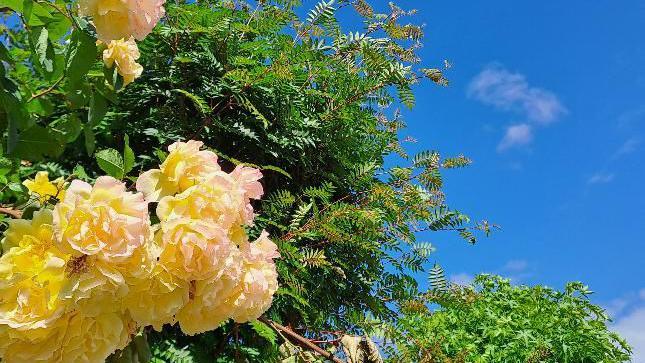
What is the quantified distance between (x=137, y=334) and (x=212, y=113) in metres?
1.54

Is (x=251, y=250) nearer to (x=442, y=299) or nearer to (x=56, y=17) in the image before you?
(x=56, y=17)

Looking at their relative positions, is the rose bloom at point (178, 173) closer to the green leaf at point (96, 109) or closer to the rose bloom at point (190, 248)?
the rose bloom at point (190, 248)

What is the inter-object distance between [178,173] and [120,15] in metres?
0.28

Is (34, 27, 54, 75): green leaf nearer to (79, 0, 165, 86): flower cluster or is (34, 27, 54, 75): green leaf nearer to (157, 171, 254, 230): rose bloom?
(79, 0, 165, 86): flower cluster

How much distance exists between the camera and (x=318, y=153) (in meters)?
2.74

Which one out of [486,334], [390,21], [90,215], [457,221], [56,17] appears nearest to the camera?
[90,215]

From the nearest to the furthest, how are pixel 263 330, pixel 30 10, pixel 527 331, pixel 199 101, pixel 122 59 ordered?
pixel 30 10, pixel 122 59, pixel 263 330, pixel 199 101, pixel 527 331

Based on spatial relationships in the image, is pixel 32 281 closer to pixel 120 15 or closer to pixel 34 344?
pixel 34 344

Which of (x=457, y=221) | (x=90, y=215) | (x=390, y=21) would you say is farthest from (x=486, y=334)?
(x=90, y=215)

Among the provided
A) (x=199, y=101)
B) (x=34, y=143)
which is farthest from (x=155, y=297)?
(x=199, y=101)

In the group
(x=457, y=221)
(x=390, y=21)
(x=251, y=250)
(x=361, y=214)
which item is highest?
(x=390, y=21)

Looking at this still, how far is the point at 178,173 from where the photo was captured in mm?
918

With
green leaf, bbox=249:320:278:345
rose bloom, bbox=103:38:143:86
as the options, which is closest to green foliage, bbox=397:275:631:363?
green leaf, bbox=249:320:278:345

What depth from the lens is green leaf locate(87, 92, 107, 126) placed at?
3.89 feet
